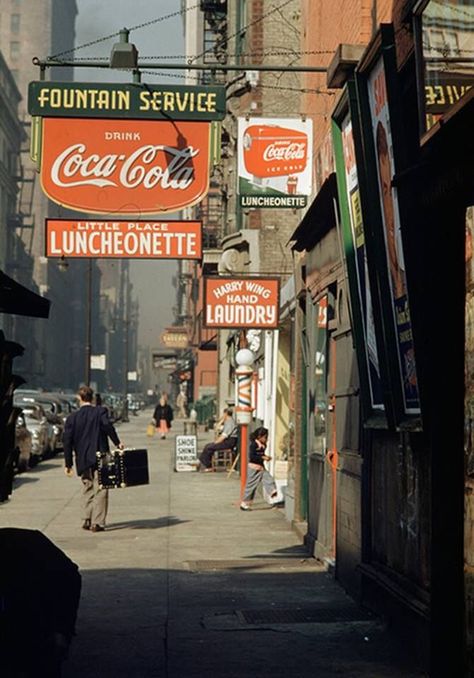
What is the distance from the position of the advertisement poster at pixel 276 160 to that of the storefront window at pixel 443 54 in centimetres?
1031

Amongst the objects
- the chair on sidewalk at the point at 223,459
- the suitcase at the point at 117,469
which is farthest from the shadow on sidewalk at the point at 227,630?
the chair on sidewalk at the point at 223,459

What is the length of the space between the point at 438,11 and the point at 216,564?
28.7ft

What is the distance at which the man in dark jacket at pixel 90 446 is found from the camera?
1784cm

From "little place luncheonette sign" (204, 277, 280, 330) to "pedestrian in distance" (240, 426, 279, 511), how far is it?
1791 mm

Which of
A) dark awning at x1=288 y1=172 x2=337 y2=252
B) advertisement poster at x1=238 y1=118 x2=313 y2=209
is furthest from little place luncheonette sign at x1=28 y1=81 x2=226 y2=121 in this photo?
advertisement poster at x1=238 y1=118 x2=313 y2=209

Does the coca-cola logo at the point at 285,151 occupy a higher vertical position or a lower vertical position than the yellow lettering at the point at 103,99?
higher

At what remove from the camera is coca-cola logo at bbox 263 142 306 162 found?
17406mm

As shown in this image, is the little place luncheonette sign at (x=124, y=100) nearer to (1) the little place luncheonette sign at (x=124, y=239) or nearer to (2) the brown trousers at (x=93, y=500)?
(1) the little place luncheonette sign at (x=124, y=239)

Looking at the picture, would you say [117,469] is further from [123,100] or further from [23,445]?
[23,445]

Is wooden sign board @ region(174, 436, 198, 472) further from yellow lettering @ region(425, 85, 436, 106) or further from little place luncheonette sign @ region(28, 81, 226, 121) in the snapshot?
yellow lettering @ region(425, 85, 436, 106)

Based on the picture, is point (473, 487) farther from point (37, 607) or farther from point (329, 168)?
point (329, 168)

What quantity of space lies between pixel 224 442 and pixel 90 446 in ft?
44.2

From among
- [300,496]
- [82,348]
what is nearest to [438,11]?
[300,496]

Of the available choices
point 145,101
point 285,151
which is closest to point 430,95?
point 145,101
